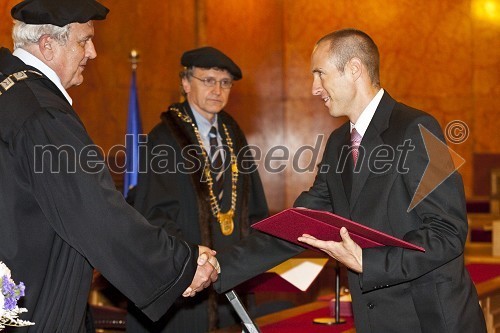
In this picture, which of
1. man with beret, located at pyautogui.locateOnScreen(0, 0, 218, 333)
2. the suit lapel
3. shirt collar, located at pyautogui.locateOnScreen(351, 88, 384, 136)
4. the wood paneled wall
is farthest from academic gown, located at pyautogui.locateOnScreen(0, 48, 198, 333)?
the wood paneled wall

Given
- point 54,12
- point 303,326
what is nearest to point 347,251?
point 303,326

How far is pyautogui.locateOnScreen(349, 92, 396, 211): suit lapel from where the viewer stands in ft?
10.9

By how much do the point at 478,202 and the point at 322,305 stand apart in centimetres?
614

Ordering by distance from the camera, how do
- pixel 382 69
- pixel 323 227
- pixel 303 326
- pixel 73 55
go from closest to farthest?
pixel 323 227 < pixel 73 55 < pixel 303 326 < pixel 382 69

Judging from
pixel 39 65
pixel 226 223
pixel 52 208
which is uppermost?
pixel 39 65

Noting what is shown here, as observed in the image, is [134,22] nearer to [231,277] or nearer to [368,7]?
[368,7]

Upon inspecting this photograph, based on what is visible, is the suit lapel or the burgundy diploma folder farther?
the suit lapel

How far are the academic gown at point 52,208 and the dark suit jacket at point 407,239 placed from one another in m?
0.93

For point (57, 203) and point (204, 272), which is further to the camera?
point (204, 272)

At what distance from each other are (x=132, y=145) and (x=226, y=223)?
2.88 metres

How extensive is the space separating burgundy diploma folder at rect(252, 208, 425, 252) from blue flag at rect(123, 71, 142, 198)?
13.0 ft

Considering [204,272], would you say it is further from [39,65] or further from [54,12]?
[54,12]

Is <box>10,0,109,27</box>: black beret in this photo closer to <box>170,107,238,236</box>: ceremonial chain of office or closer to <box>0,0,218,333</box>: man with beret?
<box>0,0,218,333</box>: man with beret

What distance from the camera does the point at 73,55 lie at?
3342 mm
